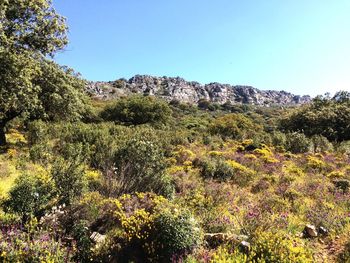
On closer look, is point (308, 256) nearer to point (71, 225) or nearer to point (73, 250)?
point (73, 250)

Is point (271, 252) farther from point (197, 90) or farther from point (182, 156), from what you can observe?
point (197, 90)

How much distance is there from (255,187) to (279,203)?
277 cm

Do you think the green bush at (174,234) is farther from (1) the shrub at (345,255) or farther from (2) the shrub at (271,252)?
(1) the shrub at (345,255)

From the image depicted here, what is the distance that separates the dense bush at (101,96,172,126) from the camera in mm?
34500


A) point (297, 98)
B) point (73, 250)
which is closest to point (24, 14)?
point (73, 250)

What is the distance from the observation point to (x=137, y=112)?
3481 centimetres

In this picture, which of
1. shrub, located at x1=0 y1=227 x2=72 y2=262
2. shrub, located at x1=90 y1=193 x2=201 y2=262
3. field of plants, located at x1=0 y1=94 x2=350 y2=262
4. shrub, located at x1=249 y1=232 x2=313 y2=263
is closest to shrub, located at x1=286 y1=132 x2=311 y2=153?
field of plants, located at x1=0 y1=94 x2=350 y2=262

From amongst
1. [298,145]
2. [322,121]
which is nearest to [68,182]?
[298,145]

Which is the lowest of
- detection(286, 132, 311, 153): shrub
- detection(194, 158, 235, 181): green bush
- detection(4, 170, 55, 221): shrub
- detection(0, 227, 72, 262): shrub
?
detection(0, 227, 72, 262): shrub

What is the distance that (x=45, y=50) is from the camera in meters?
16.1

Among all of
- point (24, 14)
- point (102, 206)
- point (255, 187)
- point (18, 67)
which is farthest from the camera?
point (24, 14)

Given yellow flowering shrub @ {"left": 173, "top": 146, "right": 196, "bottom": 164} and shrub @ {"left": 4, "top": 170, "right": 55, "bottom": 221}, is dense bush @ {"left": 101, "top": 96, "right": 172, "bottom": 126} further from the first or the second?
shrub @ {"left": 4, "top": 170, "right": 55, "bottom": 221}

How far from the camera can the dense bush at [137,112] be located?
34500 millimetres

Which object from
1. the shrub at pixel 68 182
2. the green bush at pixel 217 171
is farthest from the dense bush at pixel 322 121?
the shrub at pixel 68 182
